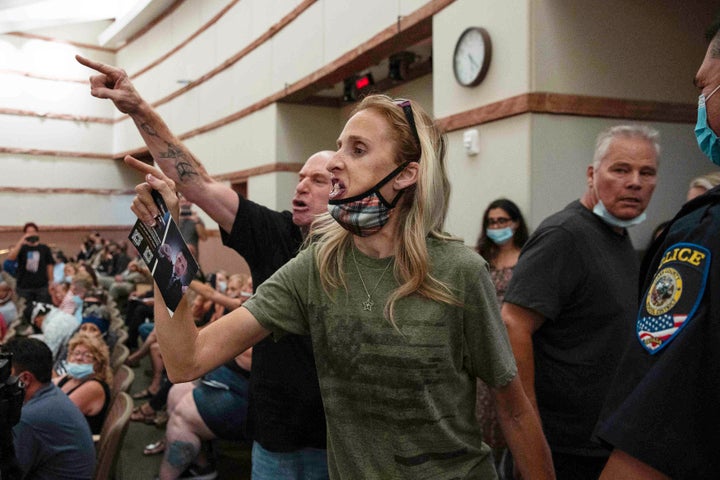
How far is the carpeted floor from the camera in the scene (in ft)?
12.2

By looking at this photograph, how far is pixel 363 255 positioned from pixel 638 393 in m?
0.61

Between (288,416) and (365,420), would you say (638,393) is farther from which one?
(288,416)

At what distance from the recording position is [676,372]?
2.56 ft

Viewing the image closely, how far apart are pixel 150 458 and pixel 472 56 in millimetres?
3570

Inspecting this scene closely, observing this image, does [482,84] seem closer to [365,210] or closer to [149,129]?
[149,129]

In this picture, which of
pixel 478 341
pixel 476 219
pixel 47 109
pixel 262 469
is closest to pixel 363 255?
pixel 478 341

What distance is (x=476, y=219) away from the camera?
3961 millimetres

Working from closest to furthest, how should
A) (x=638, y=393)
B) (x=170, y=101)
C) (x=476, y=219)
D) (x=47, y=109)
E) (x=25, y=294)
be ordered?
(x=638, y=393) < (x=476, y=219) < (x=25, y=294) < (x=170, y=101) < (x=47, y=109)

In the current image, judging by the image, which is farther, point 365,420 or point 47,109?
point 47,109

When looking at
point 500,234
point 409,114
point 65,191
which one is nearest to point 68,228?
point 65,191

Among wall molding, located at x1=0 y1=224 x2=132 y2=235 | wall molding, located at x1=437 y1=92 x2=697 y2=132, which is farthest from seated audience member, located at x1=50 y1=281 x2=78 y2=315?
wall molding, located at x1=0 y1=224 x2=132 y2=235

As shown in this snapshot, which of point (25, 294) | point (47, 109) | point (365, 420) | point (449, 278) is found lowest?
point (25, 294)

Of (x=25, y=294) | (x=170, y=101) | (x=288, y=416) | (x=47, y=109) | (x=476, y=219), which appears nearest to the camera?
(x=288, y=416)

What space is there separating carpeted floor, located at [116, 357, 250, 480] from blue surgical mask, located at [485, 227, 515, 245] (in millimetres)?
2158
